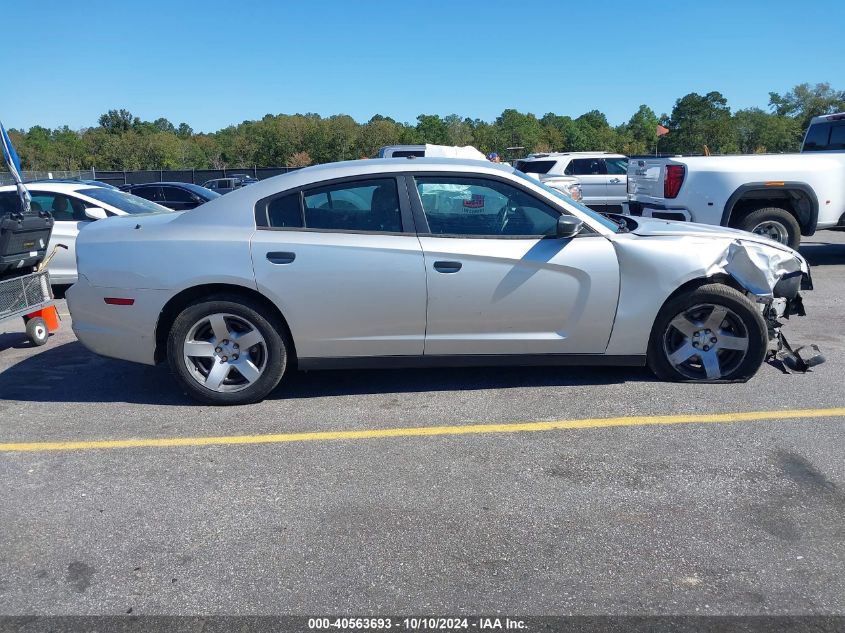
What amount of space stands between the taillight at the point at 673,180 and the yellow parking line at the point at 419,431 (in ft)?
19.5

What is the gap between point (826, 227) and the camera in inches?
403

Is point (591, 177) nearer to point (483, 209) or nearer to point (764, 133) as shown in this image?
point (483, 209)

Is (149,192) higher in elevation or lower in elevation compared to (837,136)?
lower

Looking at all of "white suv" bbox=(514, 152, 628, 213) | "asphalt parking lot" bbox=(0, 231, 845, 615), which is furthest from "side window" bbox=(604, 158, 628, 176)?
"asphalt parking lot" bbox=(0, 231, 845, 615)

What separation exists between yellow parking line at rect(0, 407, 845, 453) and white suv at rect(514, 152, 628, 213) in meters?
14.1

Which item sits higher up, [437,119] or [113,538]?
[437,119]

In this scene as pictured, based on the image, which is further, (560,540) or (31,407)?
(31,407)

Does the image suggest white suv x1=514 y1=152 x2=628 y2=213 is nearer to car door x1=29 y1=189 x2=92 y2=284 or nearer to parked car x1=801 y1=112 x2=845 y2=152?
parked car x1=801 y1=112 x2=845 y2=152

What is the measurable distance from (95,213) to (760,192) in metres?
8.78

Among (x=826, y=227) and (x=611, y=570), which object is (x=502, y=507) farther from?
(x=826, y=227)

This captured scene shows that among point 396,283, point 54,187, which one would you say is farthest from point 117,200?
point 396,283

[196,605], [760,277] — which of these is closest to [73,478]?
[196,605]

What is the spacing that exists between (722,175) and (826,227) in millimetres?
1828

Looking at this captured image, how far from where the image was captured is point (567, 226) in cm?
475
